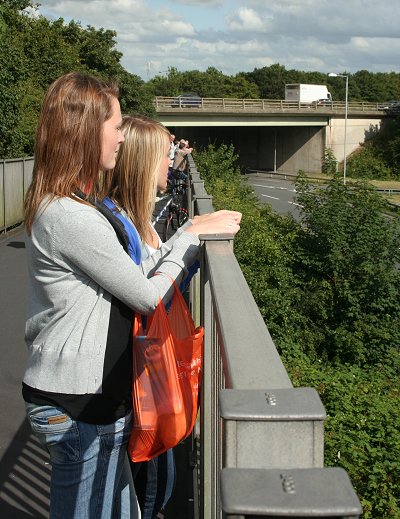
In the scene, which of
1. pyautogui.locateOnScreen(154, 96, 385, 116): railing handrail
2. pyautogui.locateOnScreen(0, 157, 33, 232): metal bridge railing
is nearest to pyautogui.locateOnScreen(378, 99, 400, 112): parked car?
pyautogui.locateOnScreen(154, 96, 385, 116): railing handrail

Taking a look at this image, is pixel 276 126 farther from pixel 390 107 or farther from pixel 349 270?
pixel 349 270

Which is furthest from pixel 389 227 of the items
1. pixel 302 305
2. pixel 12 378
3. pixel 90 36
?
pixel 90 36

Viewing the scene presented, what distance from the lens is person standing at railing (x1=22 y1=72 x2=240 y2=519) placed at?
211 centimetres

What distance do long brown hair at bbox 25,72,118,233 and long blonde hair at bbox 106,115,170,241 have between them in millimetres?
543

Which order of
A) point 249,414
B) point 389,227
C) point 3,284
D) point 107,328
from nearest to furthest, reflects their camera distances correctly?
point 249,414, point 107,328, point 3,284, point 389,227

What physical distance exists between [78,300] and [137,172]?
788 mm

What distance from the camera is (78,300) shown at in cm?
214

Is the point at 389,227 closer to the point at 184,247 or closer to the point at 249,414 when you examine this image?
the point at 184,247

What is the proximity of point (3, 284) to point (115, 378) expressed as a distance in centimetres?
899

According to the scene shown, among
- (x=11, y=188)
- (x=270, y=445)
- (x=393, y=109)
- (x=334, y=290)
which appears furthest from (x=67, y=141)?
(x=393, y=109)

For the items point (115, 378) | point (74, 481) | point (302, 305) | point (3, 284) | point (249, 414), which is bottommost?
point (302, 305)

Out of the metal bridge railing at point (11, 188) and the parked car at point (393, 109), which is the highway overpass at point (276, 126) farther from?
the metal bridge railing at point (11, 188)

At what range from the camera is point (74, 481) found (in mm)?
2238

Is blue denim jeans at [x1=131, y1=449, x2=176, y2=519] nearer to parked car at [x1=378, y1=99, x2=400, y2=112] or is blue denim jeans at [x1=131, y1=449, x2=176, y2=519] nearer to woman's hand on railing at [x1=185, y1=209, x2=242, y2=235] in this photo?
woman's hand on railing at [x1=185, y1=209, x2=242, y2=235]
